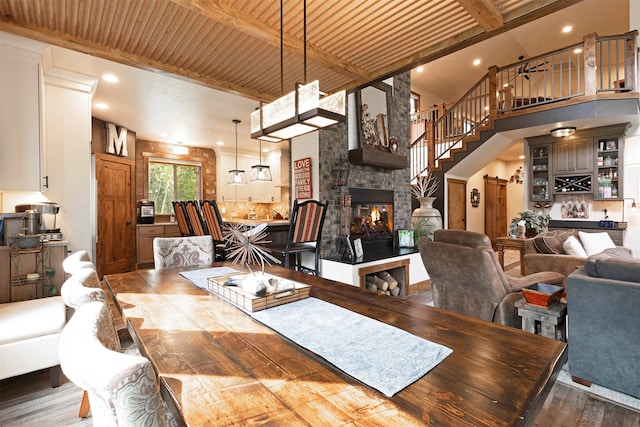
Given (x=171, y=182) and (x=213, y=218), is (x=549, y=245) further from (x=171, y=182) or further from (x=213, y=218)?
(x=171, y=182)

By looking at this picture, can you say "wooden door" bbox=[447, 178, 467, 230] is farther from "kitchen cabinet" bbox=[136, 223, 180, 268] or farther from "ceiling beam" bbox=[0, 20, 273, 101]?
"kitchen cabinet" bbox=[136, 223, 180, 268]

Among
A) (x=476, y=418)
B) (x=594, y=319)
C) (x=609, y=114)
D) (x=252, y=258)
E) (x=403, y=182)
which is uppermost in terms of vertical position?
(x=609, y=114)

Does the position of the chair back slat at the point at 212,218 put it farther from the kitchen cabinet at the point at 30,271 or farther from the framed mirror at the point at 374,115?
the framed mirror at the point at 374,115

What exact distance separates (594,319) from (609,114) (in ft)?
15.4

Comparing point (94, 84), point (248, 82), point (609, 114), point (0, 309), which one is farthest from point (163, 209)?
point (609, 114)

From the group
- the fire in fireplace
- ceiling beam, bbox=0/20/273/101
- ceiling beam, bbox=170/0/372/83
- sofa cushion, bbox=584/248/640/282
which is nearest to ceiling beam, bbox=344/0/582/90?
ceiling beam, bbox=170/0/372/83

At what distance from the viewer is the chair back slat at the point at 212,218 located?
3.60 metres

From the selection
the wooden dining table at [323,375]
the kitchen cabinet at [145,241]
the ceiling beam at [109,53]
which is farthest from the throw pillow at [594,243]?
the kitchen cabinet at [145,241]

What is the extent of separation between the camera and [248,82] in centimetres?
398

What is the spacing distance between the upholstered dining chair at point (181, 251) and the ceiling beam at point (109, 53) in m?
1.87

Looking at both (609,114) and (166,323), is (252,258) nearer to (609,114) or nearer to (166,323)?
(166,323)

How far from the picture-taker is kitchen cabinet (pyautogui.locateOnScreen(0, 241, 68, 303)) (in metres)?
2.49

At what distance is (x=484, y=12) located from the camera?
2.45m

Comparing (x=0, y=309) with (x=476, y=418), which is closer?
(x=476, y=418)
